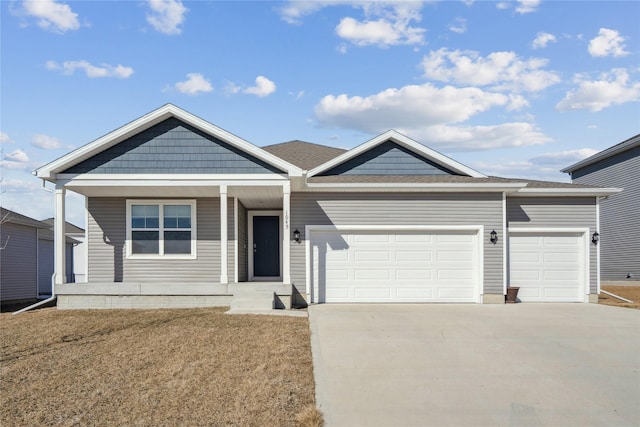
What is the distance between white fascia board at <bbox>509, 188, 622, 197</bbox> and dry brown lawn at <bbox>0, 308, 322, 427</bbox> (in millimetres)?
7433

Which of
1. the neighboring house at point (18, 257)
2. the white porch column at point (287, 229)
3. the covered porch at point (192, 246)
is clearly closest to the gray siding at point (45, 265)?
the neighboring house at point (18, 257)

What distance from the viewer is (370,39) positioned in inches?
583

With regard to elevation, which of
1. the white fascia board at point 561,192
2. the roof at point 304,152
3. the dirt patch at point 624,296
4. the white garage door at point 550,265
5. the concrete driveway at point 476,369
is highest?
the roof at point 304,152

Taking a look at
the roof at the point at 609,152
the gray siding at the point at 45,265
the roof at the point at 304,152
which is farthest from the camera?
the gray siding at the point at 45,265

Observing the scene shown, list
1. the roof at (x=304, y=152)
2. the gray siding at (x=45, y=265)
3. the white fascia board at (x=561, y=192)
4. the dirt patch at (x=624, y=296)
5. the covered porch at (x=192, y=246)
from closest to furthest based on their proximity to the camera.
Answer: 1. the covered porch at (x=192, y=246)
2. the white fascia board at (x=561, y=192)
3. the dirt patch at (x=624, y=296)
4. the roof at (x=304, y=152)
5. the gray siding at (x=45, y=265)

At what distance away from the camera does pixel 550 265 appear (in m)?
13.7

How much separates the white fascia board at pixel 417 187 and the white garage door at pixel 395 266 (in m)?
1.17

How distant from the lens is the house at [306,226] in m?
12.3

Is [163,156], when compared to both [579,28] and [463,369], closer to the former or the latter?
[463,369]

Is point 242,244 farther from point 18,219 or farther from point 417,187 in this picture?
point 18,219

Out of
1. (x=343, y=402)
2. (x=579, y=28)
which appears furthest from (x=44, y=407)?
(x=579, y=28)

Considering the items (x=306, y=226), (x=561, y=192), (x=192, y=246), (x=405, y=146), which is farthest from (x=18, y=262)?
(x=561, y=192)

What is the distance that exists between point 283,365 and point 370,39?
11.1 meters

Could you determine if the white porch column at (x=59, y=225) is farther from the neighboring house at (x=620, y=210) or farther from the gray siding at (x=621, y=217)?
the gray siding at (x=621, y=217)
